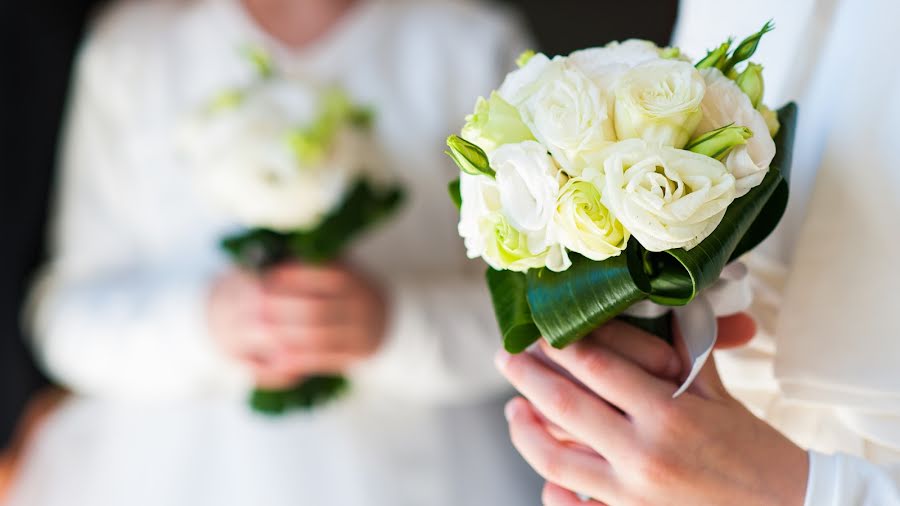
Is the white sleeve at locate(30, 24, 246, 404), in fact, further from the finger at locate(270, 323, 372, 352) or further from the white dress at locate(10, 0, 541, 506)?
the finger at locate(270, 323, 372, 352)

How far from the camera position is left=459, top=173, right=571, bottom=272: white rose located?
443mm

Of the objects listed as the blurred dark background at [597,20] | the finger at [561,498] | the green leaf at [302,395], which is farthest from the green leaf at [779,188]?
the blurred dark background at [597,20]

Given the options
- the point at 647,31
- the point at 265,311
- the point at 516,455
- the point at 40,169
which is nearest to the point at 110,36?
the point at 40,169

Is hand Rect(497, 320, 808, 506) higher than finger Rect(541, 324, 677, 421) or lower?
lower

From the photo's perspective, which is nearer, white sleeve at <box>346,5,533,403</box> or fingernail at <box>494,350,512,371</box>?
fingernail at <box>494,350,512,371</box>

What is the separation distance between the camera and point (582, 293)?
0.46m

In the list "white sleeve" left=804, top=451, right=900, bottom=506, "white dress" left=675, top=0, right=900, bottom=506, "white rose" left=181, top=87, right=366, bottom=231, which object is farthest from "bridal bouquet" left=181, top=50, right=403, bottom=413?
"white sleeve" left=804, top=451, right=900, bottom=506

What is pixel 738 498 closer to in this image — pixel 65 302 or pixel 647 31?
pixel 65 302

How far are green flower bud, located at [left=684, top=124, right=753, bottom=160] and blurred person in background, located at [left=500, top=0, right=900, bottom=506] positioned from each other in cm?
16

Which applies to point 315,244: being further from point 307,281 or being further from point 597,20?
point 597,20

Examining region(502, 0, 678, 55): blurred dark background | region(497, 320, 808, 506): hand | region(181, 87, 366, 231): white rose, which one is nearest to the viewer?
region(497, 320, 808, 506): hand

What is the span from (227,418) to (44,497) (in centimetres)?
27

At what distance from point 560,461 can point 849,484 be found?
0.19 meters

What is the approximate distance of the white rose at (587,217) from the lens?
0.41 metres
